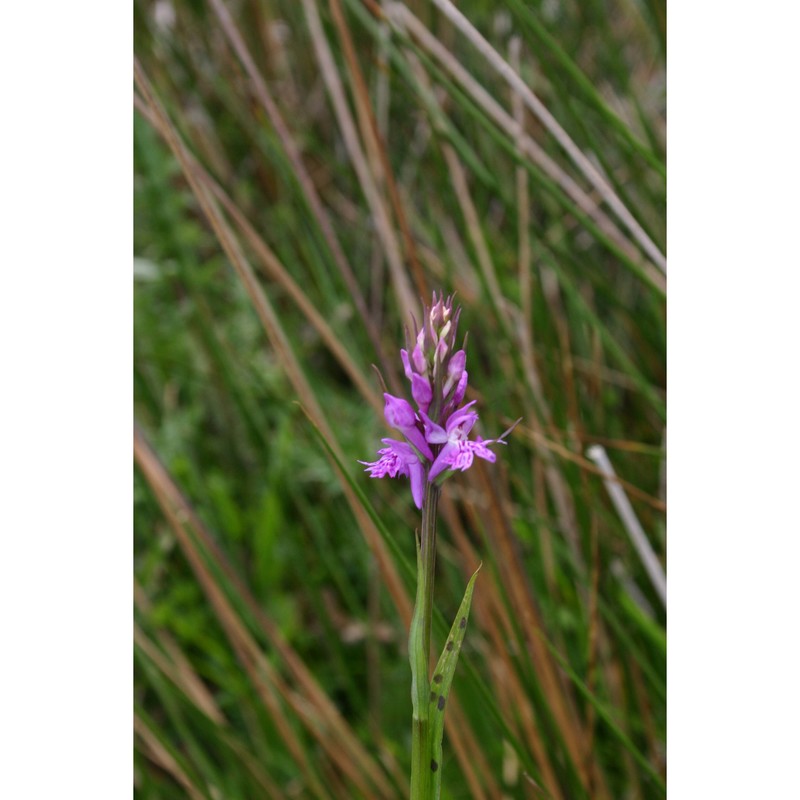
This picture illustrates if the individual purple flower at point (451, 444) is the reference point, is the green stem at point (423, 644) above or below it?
below

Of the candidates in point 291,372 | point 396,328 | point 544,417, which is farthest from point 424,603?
point 396,328

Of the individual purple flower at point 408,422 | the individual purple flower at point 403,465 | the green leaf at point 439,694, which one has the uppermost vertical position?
the individual purple flower at point 408,422

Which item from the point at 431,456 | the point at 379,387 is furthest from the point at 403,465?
the point at 379,387

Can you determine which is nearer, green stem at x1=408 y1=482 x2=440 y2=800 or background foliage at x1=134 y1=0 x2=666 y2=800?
green stem at x1=408 y1=482 x2=440 y2=800

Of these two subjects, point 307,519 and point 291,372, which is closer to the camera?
point 291,372

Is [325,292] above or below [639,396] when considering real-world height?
above

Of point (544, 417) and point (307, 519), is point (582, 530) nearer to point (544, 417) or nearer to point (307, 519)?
point (544, 417)
